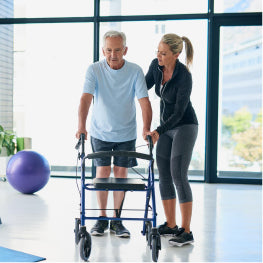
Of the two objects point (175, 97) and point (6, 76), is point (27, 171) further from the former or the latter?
point (6, 76)

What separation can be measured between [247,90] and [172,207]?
3.21m

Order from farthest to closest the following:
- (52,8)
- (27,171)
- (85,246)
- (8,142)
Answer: (52,8) < (8,142) < (27,171) < (85,246)

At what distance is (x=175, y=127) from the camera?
281cm

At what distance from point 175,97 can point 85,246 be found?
1115mm

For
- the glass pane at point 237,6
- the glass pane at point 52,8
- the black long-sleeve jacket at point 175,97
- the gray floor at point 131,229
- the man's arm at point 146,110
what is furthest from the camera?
the glass pane at point 52,8

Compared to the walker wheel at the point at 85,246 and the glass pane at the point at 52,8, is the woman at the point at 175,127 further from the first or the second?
the glass pane at the point at 52,8

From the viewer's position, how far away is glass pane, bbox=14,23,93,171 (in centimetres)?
602

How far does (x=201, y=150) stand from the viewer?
5.81 metres

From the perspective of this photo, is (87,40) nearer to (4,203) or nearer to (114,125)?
(4,203)

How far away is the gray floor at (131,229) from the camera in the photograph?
2.59m

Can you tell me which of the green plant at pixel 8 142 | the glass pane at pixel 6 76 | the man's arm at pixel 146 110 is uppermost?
the glass pane at pixel 6 76

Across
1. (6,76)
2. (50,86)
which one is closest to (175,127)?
(50,86)

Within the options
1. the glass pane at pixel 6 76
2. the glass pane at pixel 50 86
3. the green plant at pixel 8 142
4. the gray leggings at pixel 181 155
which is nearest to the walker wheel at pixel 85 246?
the gray leggings at pixel 181 155

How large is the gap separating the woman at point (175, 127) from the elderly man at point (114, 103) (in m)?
0.13
